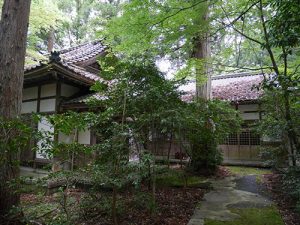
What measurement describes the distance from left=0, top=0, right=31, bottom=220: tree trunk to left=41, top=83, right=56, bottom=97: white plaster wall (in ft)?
15.2

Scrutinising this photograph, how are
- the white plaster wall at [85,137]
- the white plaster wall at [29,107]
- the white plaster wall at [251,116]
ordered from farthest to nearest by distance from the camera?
1. the white plaster wall at [251,116]
2. the white plaster wall at [29,107]
3. the white plaster wall at [85,137]

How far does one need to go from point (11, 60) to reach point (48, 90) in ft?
16.9

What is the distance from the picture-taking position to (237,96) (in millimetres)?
13422

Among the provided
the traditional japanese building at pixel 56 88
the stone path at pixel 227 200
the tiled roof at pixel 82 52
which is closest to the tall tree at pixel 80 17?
the tiled roof at pixel 82 52

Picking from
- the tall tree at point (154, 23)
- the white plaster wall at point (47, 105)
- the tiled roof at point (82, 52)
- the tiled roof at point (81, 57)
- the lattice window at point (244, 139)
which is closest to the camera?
the tall tree at point (154, 23)

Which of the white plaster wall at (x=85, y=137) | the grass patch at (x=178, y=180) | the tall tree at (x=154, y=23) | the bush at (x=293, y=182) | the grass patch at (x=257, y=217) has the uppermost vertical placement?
the tall tree at (x=154, y=23)

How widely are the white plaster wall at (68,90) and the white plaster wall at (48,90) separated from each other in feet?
1.12

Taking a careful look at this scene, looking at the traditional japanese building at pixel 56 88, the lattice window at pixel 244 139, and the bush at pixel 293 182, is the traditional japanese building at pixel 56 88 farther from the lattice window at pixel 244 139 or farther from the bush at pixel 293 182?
the lattice window at pixel 244 139

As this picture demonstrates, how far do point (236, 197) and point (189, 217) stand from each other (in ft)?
6.97

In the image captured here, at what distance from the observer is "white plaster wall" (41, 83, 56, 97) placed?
10.0 meters

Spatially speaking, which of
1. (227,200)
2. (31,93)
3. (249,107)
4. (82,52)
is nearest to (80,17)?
(82,52)

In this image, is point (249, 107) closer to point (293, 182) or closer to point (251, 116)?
point (251, 116)

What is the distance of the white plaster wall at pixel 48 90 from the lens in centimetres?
1002

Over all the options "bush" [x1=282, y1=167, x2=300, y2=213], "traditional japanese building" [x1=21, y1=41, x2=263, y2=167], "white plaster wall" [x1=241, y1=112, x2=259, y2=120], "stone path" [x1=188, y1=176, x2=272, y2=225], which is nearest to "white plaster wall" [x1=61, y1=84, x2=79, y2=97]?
"traditional japanese building" [x1=21, y1=41, x2=263, y2=167]
